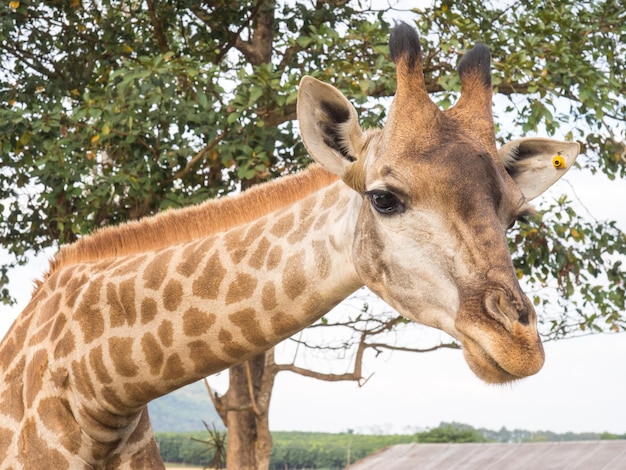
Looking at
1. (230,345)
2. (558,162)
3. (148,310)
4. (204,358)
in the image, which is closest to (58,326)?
(148,310)

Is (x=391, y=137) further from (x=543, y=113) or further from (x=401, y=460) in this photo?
(x=401, y=460)

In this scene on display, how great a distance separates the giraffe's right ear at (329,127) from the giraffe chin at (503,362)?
1.04 meters

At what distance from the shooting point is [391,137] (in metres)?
3.80

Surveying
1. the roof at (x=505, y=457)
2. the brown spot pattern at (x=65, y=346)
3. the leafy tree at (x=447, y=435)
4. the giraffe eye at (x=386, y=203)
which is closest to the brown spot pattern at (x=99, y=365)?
the brown spot pattern at (x=65, y=346)

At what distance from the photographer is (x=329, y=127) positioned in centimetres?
391

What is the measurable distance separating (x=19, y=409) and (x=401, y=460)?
7.25 metres

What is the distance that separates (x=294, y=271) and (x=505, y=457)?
23.5 feet

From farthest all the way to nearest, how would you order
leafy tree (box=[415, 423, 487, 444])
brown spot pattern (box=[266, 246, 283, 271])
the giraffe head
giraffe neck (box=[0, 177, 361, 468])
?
1. leafy tree (box=[415, 423, 487, 444])
2. brown spot pattern (box=[266, 246, 283, 271])
3. giraffe neck (box=[0, 177, 361, 468])
4. the giraffe head

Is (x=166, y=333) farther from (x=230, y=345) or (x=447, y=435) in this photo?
(x=447, y=435)

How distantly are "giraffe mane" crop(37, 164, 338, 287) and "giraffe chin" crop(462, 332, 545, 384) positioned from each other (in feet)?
4.39

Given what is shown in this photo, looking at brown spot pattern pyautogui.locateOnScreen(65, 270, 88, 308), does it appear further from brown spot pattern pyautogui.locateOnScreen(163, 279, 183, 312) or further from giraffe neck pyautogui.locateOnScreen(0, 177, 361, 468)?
brown spot pattern pyautogui.locateOnScreen(163, 279, 183, 312)

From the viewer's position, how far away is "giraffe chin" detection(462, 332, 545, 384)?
3172mm

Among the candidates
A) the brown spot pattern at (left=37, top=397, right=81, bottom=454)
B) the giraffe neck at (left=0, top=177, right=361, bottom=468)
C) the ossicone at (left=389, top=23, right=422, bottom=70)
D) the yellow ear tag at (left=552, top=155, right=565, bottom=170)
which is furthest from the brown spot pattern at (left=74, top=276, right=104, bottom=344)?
the yellow ear tag at (left=552, top=155, right=565, bottom=170)

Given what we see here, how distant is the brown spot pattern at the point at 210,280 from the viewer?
4.35 m
